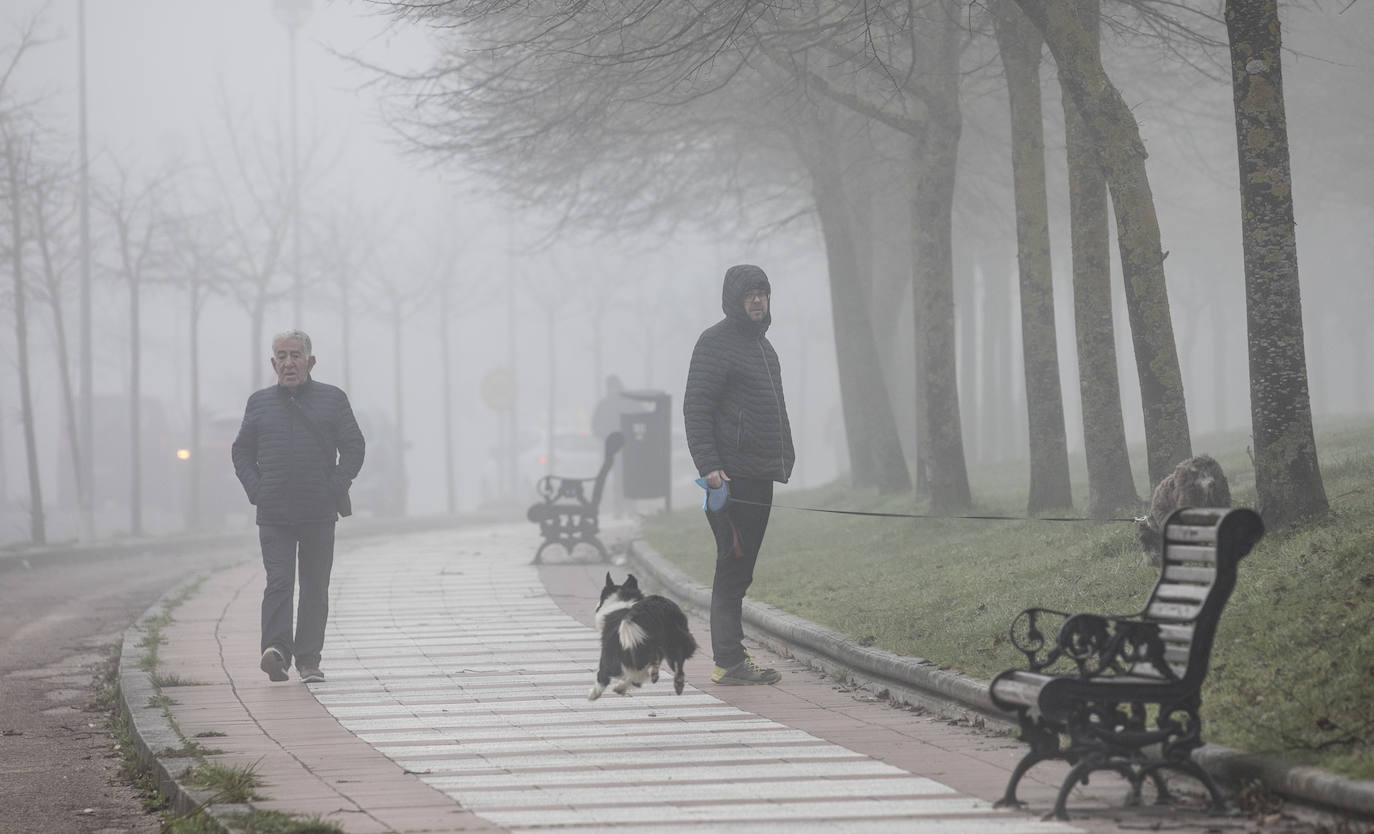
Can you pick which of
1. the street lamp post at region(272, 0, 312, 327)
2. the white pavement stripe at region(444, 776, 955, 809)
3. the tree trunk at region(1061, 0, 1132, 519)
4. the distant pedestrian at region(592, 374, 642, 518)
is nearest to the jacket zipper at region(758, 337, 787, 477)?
the white pavement stripe at region(444, 776, 955, 809)

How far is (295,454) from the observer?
9.23m

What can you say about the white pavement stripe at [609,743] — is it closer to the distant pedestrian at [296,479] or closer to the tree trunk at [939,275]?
the distant pedestrian at [296,479]

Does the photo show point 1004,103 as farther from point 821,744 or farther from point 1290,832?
point 1290,832

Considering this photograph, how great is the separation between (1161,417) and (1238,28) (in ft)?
9.47

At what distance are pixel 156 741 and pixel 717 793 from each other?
2715mm

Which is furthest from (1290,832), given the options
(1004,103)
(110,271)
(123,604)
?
(110,271)

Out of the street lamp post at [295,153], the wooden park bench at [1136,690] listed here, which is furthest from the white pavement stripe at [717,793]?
the street lamp post at [295,153]

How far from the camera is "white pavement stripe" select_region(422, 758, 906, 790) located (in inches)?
240

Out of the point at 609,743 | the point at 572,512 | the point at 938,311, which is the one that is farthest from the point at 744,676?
the point at 572,512

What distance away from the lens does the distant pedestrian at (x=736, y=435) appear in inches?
337

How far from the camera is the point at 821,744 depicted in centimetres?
684

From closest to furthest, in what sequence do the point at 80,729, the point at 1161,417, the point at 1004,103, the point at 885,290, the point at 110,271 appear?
the point at 80,729, the point at 1161,417, the point at 1004,103, the point at 885,290, the point at 110,271

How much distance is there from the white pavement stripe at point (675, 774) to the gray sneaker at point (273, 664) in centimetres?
308

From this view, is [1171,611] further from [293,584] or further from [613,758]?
[293,584]
